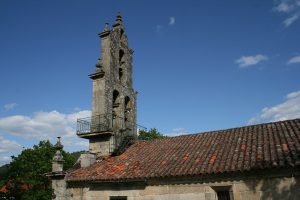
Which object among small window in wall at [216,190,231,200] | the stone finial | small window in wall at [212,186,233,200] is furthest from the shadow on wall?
the stone finial

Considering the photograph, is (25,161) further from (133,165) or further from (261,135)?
(261,135)

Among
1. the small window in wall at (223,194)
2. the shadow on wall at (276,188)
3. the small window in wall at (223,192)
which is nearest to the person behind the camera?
the shadow on wall at (276,188)

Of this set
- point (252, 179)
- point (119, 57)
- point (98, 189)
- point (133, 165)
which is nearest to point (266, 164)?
point (252, 179)

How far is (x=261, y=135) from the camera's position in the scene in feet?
42.8

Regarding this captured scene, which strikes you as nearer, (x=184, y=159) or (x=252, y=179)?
(x=252, y=179)

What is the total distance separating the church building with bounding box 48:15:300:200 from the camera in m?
10.1

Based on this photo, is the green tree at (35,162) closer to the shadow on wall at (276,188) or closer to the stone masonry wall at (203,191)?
the stone masonry wall at (203,191)

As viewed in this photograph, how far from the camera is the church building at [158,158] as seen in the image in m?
10.1

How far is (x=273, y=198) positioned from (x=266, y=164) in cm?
113

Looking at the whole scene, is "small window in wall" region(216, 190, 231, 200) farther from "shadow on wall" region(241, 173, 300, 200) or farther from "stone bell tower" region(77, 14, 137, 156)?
"stone bell tower" region(77, 14, 137, 156)

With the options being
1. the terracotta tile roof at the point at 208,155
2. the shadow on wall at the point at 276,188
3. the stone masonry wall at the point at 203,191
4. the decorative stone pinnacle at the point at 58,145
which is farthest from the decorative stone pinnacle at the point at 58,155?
the shadow on wall at the point at 276,188

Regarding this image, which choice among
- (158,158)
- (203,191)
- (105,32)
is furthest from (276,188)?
(105,32)

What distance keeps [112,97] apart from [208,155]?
769cm

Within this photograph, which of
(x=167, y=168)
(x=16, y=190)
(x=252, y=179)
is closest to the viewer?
(x=252, y=179)
